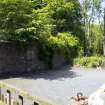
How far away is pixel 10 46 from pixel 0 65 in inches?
68.3

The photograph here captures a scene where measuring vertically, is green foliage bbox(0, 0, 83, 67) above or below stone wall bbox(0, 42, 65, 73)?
above

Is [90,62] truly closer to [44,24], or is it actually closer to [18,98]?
[44,24]

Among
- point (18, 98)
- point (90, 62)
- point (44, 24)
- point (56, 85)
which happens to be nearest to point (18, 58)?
point (44, 24)

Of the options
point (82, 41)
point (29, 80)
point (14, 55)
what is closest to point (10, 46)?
point (14, 55)

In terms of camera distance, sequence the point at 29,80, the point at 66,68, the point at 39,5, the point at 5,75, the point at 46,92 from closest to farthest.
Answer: the point at 46,92 → the point at 29,80 → the point at 5,75 → the point at 66,68 → the point at 39,5

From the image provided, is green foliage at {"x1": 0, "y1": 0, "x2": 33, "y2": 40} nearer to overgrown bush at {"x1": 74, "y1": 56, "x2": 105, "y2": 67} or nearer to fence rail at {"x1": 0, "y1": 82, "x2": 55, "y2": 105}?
overgrown bush at {"x1": 74, "y1": 56, "x2": 105, "y2": 67}

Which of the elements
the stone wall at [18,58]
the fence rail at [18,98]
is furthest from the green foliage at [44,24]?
the fence rail at [18,98]

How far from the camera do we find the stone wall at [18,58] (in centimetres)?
2284

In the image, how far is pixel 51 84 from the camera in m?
19.2

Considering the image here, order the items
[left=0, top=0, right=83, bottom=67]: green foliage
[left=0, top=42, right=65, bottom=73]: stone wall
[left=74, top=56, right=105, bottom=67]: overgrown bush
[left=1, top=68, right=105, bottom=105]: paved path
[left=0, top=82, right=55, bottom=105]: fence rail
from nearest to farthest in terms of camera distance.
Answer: [left=0, top=82, right=55, bottom=105]: fence rail, [left=1, top=68, right=105, bottom=105]: paved path, [left=0, top=0, right=83, bottom=67]: green foliage, [left=0, top=42, right=65, bottom=73]: stone wall, [left=74, top=56, right=105, bottom=67]: overgrown bush

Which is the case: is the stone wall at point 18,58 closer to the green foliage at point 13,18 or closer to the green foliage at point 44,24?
the green foliage at point 44,24

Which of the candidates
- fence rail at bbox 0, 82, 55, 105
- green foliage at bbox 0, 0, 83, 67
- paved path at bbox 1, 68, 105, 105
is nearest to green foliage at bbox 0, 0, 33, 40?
green foliage at bbox 0, 0, 83, 67

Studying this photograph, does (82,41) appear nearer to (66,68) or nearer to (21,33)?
(66,68)

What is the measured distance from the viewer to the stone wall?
22.8 m
